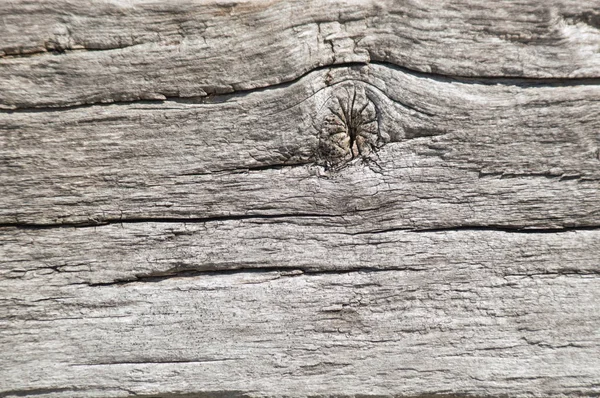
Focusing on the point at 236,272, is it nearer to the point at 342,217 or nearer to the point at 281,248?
the point at 281,248

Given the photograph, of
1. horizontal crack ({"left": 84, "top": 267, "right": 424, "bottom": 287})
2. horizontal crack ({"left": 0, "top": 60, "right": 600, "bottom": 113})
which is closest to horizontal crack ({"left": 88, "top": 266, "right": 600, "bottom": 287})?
horizontal crack ({"left": 84, "top": 267, "right": 424, "bottom": 287})

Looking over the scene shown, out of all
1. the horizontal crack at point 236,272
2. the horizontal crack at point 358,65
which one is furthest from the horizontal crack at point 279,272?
the horizontal crack at point 358,65

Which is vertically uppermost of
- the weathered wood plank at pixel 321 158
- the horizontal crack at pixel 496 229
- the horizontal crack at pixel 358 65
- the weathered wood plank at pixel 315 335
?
the horizontal crack at pixel 358 65

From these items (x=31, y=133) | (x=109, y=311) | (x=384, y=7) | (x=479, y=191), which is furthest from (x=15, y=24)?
(x=479, y=191)

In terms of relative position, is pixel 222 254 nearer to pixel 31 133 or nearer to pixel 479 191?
pixel 31 133

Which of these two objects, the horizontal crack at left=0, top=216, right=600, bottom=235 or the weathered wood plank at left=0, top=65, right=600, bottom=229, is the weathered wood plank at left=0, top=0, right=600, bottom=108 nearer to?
the weathered wood plank at left=0, top=65, right=600, bottom=229

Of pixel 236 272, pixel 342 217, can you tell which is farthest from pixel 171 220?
pixel 342 217

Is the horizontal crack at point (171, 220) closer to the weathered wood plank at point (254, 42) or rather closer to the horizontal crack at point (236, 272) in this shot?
the horizontal crack at point (236, 272)
